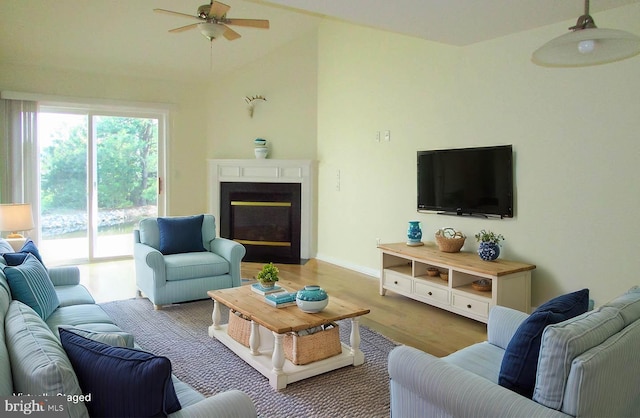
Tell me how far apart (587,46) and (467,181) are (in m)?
2.71

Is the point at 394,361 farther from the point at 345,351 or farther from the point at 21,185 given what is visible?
the point at 21,185

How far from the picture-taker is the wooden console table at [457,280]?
388 cm

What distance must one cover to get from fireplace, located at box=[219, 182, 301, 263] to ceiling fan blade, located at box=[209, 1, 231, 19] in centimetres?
314

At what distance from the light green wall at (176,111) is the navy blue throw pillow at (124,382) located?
602 centimetres

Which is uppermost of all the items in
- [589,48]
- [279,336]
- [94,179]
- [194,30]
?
[194,30]

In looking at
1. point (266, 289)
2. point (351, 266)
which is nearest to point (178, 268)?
point (266, 289)

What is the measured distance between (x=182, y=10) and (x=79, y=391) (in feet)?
16.4

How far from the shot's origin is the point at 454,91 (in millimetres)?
4809

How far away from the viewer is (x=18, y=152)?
602 cm

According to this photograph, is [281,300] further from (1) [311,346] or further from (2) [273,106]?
(2) [273,106]

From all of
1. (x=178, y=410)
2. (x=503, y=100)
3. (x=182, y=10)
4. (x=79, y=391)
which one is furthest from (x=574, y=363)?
(x=182, y=10)

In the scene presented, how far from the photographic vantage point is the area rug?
8.67 ft

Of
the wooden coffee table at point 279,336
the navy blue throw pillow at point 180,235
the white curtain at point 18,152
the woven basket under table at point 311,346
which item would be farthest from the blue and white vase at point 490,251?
the white curtain at point 18,152

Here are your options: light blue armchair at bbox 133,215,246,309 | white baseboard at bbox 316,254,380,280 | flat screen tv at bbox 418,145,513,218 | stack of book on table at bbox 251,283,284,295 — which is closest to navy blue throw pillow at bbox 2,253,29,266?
light blue armchair at bbox 133,215,246,309
